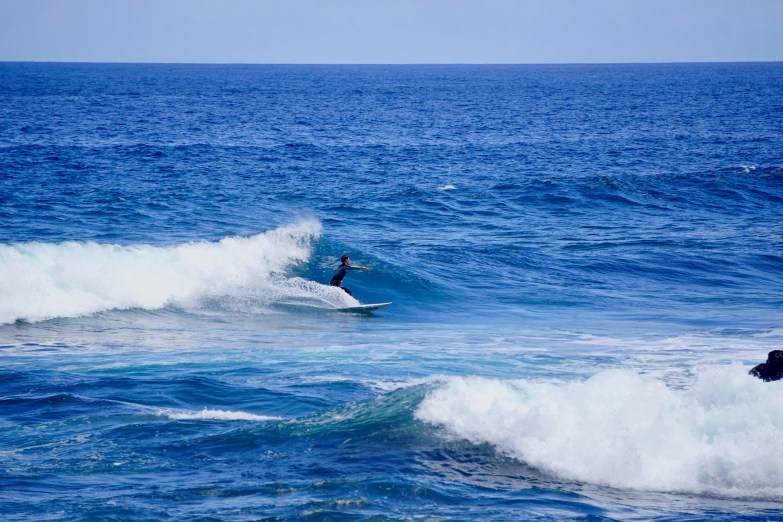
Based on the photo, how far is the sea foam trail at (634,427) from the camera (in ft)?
32.5

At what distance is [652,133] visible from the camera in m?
60.7

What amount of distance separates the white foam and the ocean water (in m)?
0.11

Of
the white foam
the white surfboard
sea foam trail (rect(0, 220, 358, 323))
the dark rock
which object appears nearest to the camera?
the white foam

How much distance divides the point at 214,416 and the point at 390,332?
312 inches

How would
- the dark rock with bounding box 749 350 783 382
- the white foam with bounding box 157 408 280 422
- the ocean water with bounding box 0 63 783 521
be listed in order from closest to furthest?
the ocean water with bounding box 0 63 783 521 < the white foam with bounding box 157 408 280 422 < the dark rock with bounding box 749 350 783 382

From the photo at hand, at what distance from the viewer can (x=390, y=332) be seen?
19.3 meters

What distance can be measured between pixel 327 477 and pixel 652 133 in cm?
5555

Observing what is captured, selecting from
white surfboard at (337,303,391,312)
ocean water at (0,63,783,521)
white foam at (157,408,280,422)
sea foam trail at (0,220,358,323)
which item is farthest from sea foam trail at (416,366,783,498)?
sea foam trail at (0,220,358,323)

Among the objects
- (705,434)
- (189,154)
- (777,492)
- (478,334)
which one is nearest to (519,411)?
(705,434)

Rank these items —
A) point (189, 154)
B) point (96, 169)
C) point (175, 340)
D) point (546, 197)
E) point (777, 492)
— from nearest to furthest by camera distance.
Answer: point (777, 492), point (175, 340), point (546, 197), point (96, 169), point (189, 154)

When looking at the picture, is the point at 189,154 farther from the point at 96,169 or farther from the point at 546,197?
the point at 546,197

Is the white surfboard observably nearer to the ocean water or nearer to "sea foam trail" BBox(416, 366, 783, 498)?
the ocean water

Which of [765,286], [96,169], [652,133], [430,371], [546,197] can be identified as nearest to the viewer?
[430,371]

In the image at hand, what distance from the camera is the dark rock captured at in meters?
12.2
